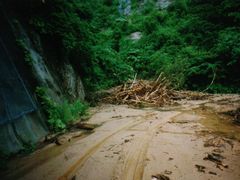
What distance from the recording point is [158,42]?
61.5 feet

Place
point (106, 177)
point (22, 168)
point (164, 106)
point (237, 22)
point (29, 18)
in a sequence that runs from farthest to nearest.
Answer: point (237, 22)
point (164, 106)
point (29, 18)
point (22, 168)
point (106, 177)

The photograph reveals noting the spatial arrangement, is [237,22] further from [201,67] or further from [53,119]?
[53,119]

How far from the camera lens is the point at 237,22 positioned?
15812 millimetres

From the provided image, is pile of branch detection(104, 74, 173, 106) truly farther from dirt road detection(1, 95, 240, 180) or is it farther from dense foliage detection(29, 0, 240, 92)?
dirt road detection(1, 95, 240, 180)

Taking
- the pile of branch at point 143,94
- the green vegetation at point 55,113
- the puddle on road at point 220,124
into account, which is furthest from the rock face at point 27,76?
the puddle on road at point 220,124

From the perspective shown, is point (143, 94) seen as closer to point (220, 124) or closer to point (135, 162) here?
point (220, 124)

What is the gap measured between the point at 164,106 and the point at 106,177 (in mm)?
6388

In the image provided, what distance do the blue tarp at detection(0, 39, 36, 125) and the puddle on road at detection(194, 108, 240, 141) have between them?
15.3 feet

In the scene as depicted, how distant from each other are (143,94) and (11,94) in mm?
6538

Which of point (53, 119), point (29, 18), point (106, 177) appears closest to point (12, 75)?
point (53, 119)

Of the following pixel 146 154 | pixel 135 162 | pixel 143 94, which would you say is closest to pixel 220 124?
pixel 146 154

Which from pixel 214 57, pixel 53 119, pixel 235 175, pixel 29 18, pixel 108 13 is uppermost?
pixel 108 13

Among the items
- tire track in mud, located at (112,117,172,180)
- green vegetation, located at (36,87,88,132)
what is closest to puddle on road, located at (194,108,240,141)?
tire track in mud, located at (112,117,172,180)

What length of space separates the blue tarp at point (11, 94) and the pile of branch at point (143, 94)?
5.03 metres
